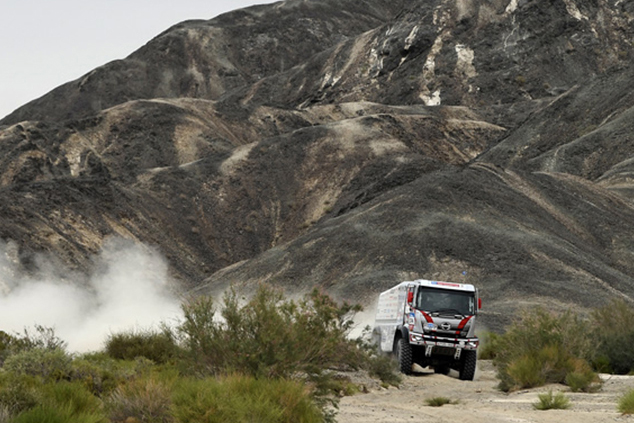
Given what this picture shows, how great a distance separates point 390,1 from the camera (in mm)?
189000

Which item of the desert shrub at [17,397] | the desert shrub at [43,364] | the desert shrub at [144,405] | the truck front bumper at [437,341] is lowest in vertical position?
the truck front bumper at [437,341]

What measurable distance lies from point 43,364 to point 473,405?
875 cm

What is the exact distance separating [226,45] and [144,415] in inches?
6080

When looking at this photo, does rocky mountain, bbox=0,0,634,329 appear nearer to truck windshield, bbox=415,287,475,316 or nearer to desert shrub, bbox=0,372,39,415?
truck windshield, bbox=415,287,475,316

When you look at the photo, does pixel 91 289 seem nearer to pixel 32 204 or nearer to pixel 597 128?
pixel 32 204

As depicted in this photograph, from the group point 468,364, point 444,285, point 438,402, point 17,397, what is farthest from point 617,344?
point 17,397

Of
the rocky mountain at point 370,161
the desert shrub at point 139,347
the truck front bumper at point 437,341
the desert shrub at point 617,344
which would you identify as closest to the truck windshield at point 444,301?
the truck front bumper at point 437,341

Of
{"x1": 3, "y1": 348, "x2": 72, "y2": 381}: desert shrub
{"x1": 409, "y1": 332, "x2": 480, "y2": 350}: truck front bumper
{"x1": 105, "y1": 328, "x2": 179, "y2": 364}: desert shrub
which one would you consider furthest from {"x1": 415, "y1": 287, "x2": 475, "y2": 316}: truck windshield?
{"x1": 3, "y1": 348, "x2": 72, "y2": 381}: desert shrub

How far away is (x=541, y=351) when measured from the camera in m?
→ 22.3

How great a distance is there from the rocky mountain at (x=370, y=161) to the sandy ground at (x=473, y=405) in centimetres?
1644

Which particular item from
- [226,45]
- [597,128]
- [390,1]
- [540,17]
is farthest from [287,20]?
[597,128]

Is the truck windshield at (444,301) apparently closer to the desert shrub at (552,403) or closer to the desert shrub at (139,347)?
the desert shrub at (139,347)

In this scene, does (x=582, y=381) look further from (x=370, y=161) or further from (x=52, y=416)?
(x=370, y=161)

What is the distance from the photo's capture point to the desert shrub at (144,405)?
468 inches
